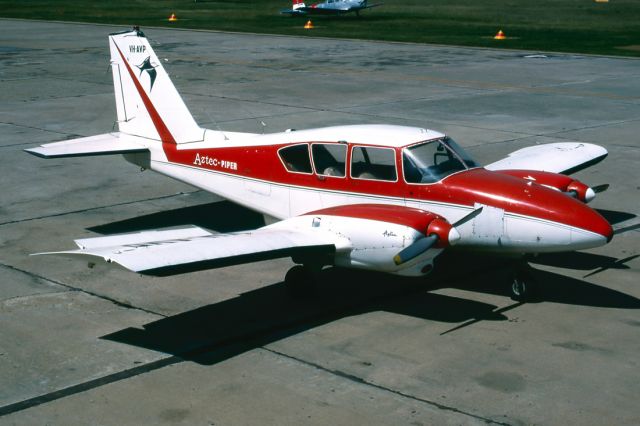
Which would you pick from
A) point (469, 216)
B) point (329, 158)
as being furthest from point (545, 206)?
point (329, 158)

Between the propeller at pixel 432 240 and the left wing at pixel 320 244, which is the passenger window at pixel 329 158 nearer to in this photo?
the left wing at pixel 320 244

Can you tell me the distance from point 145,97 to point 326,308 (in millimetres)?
7297

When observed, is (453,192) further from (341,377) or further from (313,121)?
(313,121)

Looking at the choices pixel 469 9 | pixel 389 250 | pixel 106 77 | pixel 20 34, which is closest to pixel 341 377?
pixel 389 250

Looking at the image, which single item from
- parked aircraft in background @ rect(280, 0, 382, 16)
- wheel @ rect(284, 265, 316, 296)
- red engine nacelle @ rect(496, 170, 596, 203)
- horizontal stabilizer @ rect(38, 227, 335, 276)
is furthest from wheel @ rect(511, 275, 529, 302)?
parked aircraft in background @ rect(280, 0, 382, 16)

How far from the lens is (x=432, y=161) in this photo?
1529cm

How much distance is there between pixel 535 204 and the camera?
14.1 m

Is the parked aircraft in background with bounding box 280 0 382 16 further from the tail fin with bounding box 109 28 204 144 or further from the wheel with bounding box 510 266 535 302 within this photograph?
the wheel with bounding box 510 266 535 302

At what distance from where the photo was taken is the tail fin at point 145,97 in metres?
18.8

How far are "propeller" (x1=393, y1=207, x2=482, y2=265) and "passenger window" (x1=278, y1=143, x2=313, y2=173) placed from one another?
326cm

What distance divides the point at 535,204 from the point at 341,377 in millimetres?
4280

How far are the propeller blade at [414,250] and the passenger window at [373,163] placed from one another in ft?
6.74

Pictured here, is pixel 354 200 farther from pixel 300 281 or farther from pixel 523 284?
pixel 523 284

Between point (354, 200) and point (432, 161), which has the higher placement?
point (432, 161)
